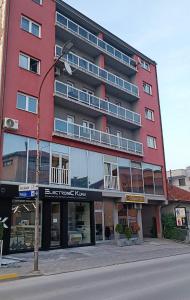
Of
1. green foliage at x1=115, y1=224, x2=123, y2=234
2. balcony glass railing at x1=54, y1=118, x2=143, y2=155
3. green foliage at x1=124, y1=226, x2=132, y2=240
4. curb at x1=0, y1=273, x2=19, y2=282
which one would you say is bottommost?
curb at x1=0, y1=273, x2=19, y2=282

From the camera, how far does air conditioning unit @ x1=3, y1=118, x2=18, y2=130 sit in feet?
58.4

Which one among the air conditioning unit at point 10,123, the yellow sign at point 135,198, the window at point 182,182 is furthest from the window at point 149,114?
the window at point 182,182

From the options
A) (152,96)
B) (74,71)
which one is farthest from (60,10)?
(152,96)

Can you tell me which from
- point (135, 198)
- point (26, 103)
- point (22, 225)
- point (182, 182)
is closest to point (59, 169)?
point (22, 225)

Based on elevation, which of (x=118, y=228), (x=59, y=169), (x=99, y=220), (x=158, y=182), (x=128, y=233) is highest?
(x=158, y=182)

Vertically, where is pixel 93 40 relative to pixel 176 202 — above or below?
above

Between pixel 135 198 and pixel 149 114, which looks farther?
pixel 149 114

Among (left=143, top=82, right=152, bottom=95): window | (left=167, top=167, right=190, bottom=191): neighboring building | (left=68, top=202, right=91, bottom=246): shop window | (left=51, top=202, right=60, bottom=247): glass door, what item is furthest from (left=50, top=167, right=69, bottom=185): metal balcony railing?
(left=167, top=167, right=190, bottom=191): neighboring building

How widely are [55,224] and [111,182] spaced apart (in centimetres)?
610

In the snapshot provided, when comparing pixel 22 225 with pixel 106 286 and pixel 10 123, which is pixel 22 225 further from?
pixel 106 286

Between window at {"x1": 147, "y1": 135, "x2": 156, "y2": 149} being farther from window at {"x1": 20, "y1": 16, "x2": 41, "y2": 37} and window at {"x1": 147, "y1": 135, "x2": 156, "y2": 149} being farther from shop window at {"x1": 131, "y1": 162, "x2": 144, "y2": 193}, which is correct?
window at {"x1": 20, "y1": 16, "x2": 41, "y2": 37}

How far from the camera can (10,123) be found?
59.0 feet

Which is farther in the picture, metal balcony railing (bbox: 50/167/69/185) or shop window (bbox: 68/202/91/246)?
shop window (bbox: 68/202/91/246)

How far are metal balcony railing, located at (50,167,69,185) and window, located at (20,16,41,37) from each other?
30.2 ft
